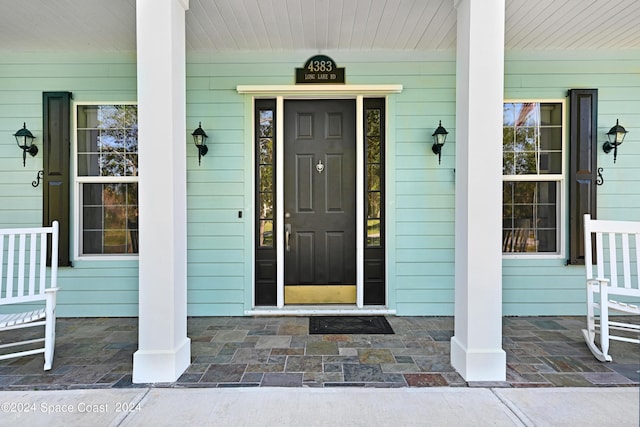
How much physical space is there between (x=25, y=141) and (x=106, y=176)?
769 millimetres

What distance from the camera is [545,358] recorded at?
2.53 m

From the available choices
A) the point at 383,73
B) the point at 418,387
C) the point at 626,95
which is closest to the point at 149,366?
the point at 418,387

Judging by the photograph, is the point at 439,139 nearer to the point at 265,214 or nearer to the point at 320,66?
the point at 320,66

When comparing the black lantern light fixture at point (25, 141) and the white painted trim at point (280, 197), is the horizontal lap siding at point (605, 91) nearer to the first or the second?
the white painted trim at point (280, 197)

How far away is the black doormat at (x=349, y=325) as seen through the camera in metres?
3.06

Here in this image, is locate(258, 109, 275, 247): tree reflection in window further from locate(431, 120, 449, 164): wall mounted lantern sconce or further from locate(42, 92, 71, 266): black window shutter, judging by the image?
locate(42, 92, 71, 266): black window shutter

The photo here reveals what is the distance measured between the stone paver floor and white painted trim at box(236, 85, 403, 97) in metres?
2.20

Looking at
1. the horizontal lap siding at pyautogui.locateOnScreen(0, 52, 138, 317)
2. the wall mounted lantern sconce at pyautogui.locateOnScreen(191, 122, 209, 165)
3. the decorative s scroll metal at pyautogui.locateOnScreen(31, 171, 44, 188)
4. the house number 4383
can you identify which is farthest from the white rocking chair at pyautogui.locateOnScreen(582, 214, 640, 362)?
the decorative s scroll metal at pyautogui.locateOnScreen(31, 171, 44, 188)

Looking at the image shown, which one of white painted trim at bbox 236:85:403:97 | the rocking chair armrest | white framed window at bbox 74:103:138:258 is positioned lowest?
the rocking chair armrest

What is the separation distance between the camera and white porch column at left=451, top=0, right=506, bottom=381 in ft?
7.22

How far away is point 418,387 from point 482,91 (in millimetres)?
1861

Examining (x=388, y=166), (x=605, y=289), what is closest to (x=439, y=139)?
(x=388, y=166)

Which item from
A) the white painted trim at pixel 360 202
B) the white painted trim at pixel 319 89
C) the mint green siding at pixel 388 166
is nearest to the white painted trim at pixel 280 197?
the white painted trim at pixel 319 89

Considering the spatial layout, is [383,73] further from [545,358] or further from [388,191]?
[545,358]
